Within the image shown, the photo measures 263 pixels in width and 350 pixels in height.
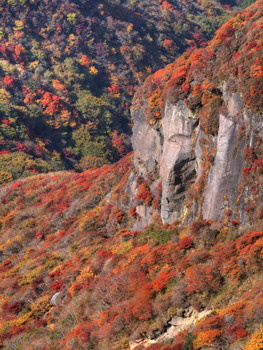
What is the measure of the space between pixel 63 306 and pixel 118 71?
11752 cm

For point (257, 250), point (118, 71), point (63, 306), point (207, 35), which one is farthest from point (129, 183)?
point (207, 35)

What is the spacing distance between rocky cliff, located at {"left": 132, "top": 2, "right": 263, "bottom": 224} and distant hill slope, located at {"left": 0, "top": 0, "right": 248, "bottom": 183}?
58.1m

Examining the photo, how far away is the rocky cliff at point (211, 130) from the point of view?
31453 mm

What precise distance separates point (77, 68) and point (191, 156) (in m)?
107

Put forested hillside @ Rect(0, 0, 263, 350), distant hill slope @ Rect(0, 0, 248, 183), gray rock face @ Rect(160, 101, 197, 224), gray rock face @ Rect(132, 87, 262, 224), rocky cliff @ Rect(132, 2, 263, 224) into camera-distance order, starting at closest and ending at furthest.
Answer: forested hillside @ Rect(0, 0, 263, 350) < rocky cliff @ Rect(132, 2, 263, 224) < gray rock face @ Rect(132, 87, 262, 224) < gray rock face @ Rect(160, 101, 197, 224) < distant hill slope @ Rect(0, 0, 248, 183)

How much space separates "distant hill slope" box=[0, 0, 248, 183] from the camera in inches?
4552

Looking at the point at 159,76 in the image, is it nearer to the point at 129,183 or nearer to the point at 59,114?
the point at 129,183

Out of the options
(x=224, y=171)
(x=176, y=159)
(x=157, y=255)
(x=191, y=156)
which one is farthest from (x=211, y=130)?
(x=157, y=255)

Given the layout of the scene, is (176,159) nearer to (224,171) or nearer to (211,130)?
(211,130)

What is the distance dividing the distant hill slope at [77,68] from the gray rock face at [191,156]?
176ft

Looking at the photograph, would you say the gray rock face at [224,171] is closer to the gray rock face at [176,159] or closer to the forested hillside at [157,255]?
the forested hillside at [157,255]

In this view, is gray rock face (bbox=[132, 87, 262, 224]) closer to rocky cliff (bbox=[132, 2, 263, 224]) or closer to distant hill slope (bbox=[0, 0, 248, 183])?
rocky cliff (bbox=[132, 2, 263, 224])

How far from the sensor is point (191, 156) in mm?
38844

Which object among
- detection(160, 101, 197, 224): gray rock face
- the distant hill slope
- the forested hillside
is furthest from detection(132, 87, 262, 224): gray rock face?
the distant hill slope
